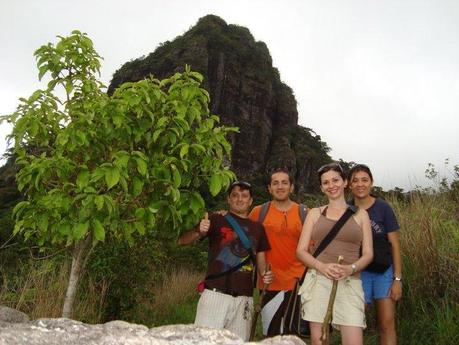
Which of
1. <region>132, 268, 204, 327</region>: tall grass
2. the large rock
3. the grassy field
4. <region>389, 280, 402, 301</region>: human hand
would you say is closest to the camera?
the large rock

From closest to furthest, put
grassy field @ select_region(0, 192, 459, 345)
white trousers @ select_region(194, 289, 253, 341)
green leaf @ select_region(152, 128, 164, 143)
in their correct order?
green leaf @ select_region(152, 128, 164, 143) → white trousers @ select_region(194, 289, 253, 341) → grassy field @ select_region(0, 192, 459, 345)

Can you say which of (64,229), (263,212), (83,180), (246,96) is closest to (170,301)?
(263,212)

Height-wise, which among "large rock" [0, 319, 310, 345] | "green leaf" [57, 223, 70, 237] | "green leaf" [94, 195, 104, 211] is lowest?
"large rock" [0, 319, 310, 345]

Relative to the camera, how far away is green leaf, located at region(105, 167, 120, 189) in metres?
3.00

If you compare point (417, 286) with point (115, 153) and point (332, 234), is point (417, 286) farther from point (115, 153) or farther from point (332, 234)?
point (115, 153)

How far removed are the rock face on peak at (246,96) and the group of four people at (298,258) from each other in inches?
2186

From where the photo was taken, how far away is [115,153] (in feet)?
10.5

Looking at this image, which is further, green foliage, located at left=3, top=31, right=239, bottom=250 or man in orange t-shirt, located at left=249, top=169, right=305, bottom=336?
man in orange t-shirt, located at left=249, top=169, right=305, bottom=336

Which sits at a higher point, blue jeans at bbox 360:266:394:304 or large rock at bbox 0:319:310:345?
blue jeans at bbox 360:266:394:304

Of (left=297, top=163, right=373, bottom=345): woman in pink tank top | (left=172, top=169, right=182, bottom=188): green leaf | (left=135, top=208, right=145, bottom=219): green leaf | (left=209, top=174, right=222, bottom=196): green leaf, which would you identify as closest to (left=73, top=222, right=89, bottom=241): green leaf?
(left=135, top=208, right=145, bottom=219): green leaf

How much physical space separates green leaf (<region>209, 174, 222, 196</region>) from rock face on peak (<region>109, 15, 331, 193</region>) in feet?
184

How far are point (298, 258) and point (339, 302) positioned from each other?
0.43m

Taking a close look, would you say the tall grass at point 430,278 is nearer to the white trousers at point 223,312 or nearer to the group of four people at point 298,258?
the group of four people at point 298,258

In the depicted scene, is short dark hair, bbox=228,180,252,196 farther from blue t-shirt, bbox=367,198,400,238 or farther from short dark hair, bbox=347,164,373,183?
blue t-shirt, bbox=367,198,400,238
